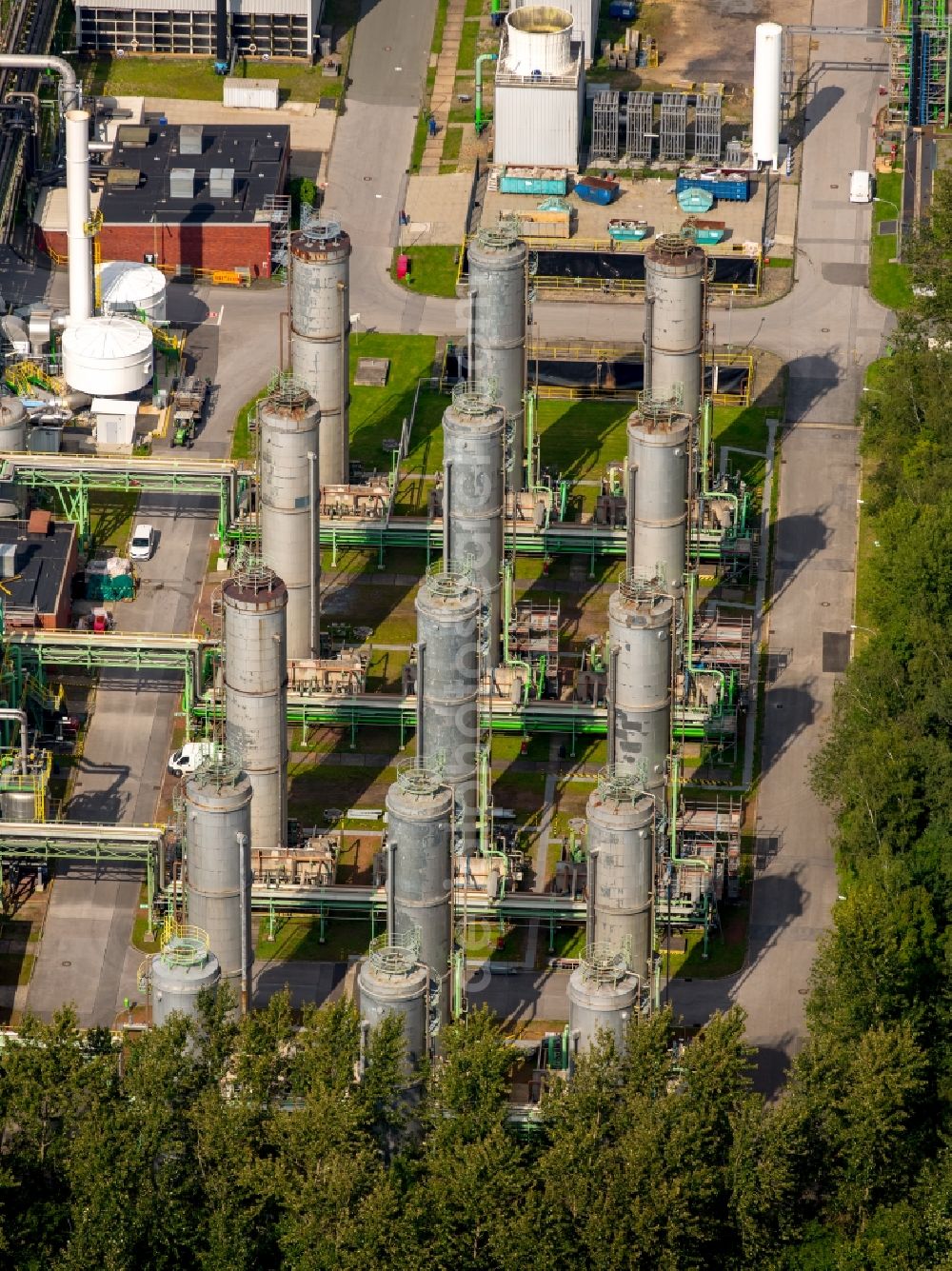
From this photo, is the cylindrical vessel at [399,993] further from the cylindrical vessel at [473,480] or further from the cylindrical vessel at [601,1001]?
the cylindrical vessel at [473,480]

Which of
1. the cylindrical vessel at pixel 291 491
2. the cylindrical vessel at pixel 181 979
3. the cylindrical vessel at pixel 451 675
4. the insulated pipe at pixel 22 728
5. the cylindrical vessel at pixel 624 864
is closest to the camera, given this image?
the cylindrical vessel at pixel 181 979

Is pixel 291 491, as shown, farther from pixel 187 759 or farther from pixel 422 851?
pixel 422 851

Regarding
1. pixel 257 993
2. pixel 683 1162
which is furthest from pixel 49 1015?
pixel 683 1162

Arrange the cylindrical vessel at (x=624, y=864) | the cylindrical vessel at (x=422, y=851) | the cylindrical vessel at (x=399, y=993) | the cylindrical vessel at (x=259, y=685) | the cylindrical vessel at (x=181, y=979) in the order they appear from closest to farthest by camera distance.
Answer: the cylindrical vessel at (x=181, y=979) < the cylindrical vessel at (x=399, y=993) < the cylindrical vessel at (x=422, y=851) < the cylindrical vessel at (x=624, y=864) < the cylindrical vessel at (x=259, y=685)

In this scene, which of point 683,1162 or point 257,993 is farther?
point 257,993

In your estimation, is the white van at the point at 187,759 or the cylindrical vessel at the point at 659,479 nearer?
the white van at the point at 187,759

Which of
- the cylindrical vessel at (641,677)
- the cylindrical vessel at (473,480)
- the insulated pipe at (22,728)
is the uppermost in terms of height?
the cylindrical vessel at (473,480)

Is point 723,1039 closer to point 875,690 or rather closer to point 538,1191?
point 538,1191

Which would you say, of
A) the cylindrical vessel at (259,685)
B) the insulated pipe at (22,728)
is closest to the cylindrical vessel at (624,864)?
the cylindrical vessel at (259,685)
